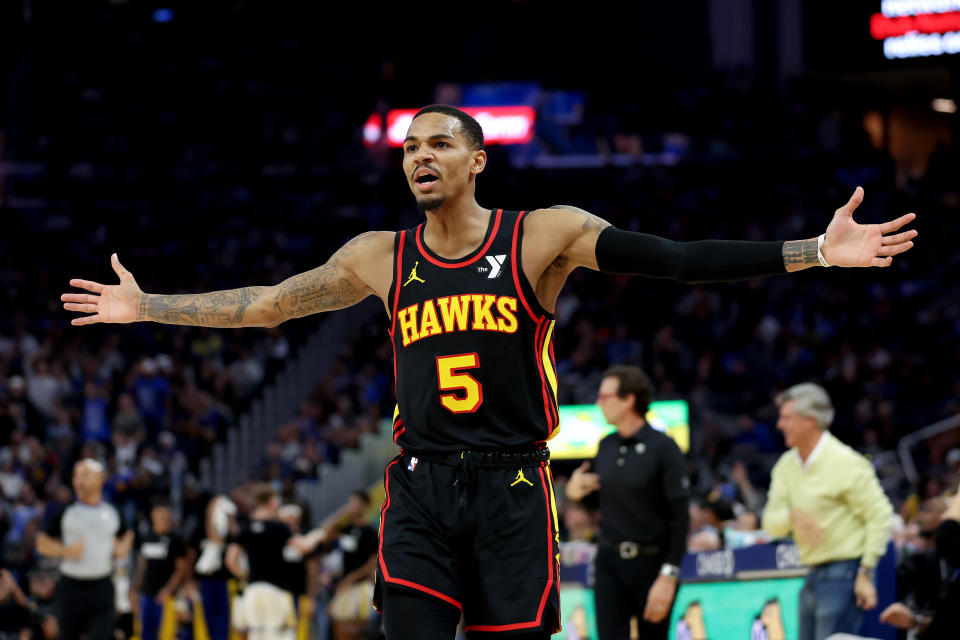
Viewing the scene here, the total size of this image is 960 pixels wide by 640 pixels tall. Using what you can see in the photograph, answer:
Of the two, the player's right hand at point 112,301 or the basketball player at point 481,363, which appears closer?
the basketball player at point 481,363

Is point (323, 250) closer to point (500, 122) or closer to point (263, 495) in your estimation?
point (500, 122)

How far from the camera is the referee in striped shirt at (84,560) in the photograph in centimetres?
1093

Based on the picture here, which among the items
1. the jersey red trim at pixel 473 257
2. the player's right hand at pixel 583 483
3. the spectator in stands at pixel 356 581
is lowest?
the spectator in stands at pixel 356 581

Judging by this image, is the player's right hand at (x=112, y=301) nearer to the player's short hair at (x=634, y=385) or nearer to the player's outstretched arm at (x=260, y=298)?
the player's outstretched arm at (x=260, y=298)

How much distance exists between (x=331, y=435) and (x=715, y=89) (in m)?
11.6

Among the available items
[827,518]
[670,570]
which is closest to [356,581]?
[670,570]

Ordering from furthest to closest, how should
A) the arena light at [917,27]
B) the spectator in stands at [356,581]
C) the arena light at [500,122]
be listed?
the arena light at [500,122]
the arena light at [917,27]
the spectator in stands at [356,581]

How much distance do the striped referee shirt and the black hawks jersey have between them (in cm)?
753

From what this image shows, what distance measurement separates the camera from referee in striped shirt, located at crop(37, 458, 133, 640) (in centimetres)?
1093

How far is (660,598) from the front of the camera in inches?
283

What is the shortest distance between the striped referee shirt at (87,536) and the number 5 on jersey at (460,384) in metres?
7.72

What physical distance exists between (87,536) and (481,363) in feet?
25.7

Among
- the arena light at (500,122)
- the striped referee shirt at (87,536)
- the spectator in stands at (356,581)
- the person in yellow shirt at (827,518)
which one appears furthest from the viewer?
the arena light at (500,122)

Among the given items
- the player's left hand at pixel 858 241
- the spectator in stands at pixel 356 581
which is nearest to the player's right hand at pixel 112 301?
the player's left hand at pixel 858 241
